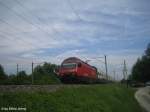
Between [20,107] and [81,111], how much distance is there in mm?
5018

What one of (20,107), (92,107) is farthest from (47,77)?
(20,107)

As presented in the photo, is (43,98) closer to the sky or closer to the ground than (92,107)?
closer to the sky

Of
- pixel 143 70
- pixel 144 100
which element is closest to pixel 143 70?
pixel 143 70

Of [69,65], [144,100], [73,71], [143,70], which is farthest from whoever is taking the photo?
[143,70]

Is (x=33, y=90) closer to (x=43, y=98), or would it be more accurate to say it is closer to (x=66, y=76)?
(x=43, y=98)

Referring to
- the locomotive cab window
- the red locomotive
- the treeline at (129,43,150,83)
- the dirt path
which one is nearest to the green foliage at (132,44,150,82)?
the treeline at (129,43,150,83)

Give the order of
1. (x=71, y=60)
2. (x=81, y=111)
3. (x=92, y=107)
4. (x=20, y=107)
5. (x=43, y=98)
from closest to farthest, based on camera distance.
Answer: (x=20, y=107) < (x=43, y=98) < (x=81, y=111) < (x=92, y=107) < (x=71, y=60)

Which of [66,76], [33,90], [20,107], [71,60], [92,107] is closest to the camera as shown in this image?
[20,107]

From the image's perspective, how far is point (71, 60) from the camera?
32.4 meters

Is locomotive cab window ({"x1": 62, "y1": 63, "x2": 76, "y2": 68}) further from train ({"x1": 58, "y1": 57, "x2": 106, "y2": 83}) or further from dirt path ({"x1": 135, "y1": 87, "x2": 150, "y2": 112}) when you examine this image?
dirt path ({"x1": 135, "y1": 87, "x2": 150, "y2": 112})

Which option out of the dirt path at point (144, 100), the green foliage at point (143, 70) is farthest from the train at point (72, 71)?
the green foliage at point (143, 70)

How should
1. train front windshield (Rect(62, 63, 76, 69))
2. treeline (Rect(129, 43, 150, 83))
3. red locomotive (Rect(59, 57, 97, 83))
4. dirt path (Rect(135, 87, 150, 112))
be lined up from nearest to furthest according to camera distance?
red locomotive (Rect(59, 57, 97, 83)) < train front windshield (Rect(62, 63, 76, 69)) < dirt path (Rect(135, 87, 150, 112)) < treeline (Rect(129, 43, 150, 83))

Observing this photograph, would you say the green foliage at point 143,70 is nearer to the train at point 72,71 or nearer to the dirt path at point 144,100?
the dirt path at point 144,100

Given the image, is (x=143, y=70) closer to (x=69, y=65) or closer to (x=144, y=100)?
(x=144, y=100)
